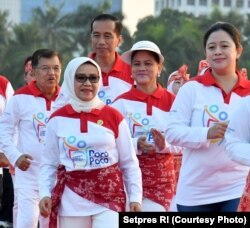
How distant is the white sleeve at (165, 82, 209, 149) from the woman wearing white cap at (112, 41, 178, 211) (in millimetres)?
818

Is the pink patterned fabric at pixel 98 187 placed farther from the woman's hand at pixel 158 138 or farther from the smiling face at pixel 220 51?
the smiling face at pixel 220 51

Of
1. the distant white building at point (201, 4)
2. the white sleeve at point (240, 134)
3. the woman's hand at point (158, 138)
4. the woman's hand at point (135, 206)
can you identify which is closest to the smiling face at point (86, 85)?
the woman's hand at point (135, 206)

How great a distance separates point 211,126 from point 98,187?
87cm

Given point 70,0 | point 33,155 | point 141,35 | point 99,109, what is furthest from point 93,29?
point 70,0

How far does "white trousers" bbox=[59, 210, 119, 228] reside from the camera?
268 inches

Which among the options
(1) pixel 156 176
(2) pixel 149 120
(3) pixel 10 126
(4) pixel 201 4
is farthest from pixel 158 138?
(4) pixel 201 4

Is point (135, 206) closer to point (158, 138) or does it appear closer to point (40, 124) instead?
point (158, 138)

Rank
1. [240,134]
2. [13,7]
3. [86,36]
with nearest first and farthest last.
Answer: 1. [240,134]
2. [86,36]
3. [13,7]

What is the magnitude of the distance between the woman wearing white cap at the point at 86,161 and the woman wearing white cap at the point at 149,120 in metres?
0.92

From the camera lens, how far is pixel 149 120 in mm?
8023

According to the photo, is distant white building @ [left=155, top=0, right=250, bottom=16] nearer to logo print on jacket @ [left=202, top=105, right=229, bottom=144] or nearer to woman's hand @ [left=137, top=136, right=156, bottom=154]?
woman's hand @ [left=137, top=136, right=156, bottom=154]

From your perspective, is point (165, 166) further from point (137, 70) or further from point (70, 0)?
point (70, 0)

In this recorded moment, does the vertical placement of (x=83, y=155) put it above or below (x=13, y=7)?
below

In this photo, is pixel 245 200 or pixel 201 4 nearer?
pixel 245 200
